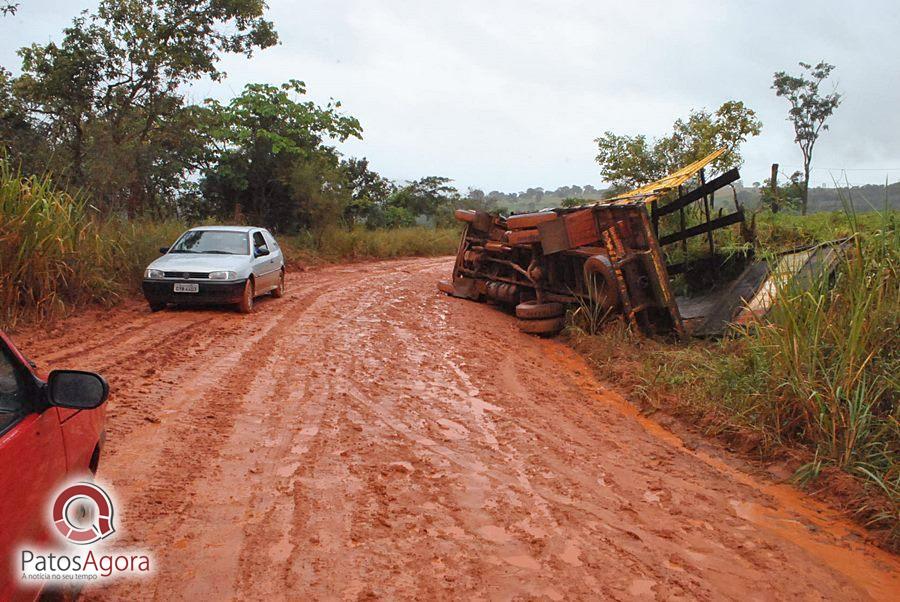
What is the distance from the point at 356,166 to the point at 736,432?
28.5 meters

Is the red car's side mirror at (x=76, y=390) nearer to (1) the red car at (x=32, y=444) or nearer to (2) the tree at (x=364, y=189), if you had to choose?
(1) the red car at (x=32, y=444)

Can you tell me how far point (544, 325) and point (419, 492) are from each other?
7.23 metres

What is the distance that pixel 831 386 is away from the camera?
17.1 feet

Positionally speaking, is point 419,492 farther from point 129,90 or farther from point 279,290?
point 129,90

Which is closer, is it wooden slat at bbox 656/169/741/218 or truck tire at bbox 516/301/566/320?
wooden slat at bbox 656/169/741/218

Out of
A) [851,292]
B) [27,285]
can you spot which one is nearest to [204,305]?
[27,285]

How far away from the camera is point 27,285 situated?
913 cm

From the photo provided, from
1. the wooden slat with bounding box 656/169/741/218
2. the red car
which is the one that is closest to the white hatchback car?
the wooden slat with bounding box 656/169/741/218

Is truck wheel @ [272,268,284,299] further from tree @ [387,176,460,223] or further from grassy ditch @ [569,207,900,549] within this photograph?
tree @ [387,176,460,223]

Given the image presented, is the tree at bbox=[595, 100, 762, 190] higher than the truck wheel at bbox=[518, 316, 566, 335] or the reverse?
higher

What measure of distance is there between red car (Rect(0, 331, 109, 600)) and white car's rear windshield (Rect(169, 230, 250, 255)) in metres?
9.52

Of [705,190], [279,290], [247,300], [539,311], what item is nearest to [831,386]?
[539,311]

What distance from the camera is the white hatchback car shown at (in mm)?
10609

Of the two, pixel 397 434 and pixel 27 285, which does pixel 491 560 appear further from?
pixel 27 285
